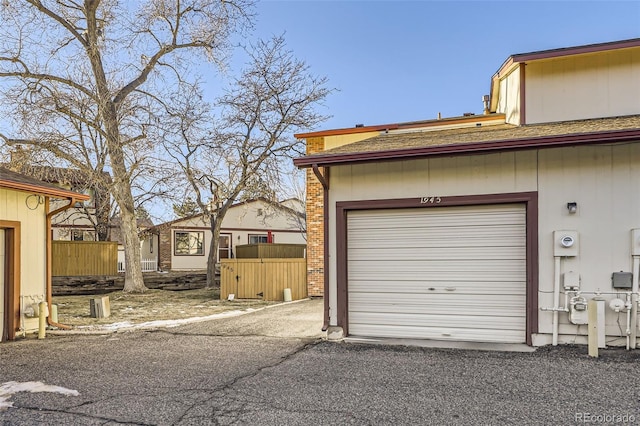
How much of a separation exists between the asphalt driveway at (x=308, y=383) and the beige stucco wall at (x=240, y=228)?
20598 millimetres

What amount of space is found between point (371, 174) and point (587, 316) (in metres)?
3.87

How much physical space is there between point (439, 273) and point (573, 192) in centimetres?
235

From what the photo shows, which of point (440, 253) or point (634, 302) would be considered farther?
point (440, 253)

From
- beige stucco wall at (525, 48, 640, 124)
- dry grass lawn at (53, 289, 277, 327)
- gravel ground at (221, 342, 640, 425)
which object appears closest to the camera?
gravel ground at (221, 342, 640, 425)

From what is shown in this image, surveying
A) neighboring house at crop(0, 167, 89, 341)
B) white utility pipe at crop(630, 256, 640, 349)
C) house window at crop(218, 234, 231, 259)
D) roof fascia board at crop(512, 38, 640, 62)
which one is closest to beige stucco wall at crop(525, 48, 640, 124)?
roof fascia board at crop(512, 38, 640, 62)

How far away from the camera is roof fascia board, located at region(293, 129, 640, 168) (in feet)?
20.7

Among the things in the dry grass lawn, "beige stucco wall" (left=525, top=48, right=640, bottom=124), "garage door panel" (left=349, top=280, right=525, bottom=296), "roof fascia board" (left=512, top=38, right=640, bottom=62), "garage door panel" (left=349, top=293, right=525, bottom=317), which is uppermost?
"roof fascia board" (left=512, top=38, right=640, bottom=62)

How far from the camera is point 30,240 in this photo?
8.94 m

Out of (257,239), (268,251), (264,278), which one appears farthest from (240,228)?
(264,278)

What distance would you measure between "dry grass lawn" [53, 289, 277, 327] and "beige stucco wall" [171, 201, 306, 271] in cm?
1115

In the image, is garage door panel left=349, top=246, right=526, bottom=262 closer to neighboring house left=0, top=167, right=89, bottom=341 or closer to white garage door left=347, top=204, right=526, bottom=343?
white garage door left=347, top=204, right=526, bottom=343

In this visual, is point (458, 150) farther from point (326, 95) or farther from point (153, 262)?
point (153, 262)

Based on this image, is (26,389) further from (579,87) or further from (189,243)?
(189,243)

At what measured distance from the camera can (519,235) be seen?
24.1ft
